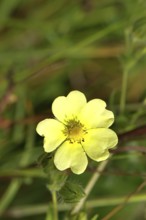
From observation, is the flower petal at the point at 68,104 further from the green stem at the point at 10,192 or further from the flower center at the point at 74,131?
the green stem at the point at 10,192

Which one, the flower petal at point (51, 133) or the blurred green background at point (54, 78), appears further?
the blurred green background at point (54, 78)

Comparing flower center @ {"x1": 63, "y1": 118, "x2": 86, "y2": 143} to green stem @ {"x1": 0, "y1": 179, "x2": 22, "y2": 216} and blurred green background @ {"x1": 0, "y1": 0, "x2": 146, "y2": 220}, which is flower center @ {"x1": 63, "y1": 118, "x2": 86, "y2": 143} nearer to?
blurred green background @ {"x1": 0, "y1": 0, "x2": 146, "y2": 220}

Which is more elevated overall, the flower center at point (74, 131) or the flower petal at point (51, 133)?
the flower petal at point (51, 133)

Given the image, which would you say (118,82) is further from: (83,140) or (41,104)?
(83,140)

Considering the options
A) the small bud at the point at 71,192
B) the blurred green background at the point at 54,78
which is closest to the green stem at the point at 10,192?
the blurred green background at the point at 54,78

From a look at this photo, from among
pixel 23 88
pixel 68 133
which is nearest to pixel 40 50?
pixel 23 88

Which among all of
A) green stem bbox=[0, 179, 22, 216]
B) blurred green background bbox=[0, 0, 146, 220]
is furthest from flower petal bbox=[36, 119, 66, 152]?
green stem bbox=[0, 179, 22, 216]
